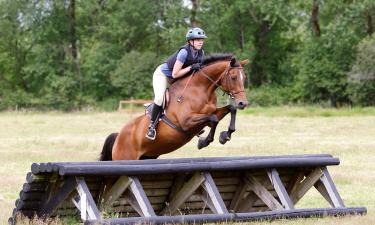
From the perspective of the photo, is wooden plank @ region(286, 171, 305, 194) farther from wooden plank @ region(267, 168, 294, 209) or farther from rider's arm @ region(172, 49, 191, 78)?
rider's arm @ region(172, 49, 191, 78)

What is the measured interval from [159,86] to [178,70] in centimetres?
41

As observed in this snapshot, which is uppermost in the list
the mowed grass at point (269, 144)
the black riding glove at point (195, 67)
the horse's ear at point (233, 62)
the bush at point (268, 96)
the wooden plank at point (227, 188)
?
the horse's ear at point (233, 62)

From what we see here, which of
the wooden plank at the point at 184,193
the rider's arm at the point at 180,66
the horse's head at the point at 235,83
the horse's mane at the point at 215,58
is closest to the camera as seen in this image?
the wooden plank at the point at 184,193

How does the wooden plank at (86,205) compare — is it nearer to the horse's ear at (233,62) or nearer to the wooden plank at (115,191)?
the wooden plank at (115,191)

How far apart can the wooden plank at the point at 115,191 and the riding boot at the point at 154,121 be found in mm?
2535

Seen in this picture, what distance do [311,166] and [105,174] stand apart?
290 cm

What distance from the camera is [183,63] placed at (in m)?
12.1

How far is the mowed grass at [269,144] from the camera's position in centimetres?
1305

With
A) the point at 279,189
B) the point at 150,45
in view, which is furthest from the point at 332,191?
the point at 150,45

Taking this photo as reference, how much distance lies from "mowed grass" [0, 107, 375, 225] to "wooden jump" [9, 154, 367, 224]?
69 centimetres

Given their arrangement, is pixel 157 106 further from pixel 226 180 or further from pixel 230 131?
pixel 226 180

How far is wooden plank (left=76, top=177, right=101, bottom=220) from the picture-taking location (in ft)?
28.2

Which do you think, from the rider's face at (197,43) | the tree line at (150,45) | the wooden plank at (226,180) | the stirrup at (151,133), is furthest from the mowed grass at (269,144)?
the tree line at (150,45)

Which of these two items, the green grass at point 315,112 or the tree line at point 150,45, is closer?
the green grass at point 315,112
